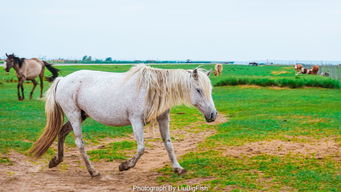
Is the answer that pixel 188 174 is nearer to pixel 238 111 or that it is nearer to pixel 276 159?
pixel 276 159

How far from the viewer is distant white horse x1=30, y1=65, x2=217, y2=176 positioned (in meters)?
6.33

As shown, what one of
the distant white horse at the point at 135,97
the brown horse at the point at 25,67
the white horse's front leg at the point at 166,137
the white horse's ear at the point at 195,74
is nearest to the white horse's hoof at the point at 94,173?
the distant white horse at the point at 135,97

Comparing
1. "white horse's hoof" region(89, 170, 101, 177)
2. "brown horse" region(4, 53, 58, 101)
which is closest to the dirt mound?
"white horse's hoof" region(89, 170, 101, 177)

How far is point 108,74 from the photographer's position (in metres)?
7.07

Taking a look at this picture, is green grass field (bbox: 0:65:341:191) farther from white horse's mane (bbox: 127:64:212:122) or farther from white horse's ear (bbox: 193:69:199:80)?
white horse's ear (bbox: 193:69:199:80)

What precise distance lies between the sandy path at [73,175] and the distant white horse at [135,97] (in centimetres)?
31

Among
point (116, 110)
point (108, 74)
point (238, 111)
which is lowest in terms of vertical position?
point (238, 111)

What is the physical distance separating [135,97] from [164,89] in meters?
0.51

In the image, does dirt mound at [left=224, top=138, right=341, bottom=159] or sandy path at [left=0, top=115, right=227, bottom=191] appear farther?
dirt mound at [left=224, top=138, right=341, bottom=159]

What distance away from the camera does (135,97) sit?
6434mm

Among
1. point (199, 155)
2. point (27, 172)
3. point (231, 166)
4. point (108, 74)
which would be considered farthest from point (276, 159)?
point (27, 172)

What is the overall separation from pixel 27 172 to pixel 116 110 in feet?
6.84

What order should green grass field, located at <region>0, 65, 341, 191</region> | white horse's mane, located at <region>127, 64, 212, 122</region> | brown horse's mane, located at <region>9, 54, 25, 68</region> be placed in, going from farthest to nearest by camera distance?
brown horse's mane, located at <region>9, 54, 25, 68</region> < white horse's mane, located at <region>127, 64, 212, 122</region> < green grass field, located at <region>0, 65, 341, 191</region>

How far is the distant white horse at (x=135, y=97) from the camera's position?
6332mm
